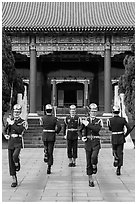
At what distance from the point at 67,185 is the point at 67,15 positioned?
15.1 m

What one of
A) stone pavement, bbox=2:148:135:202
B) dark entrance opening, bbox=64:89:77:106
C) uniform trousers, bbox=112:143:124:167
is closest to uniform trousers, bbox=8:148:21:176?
stone pavement, bbox=2:148:135:202

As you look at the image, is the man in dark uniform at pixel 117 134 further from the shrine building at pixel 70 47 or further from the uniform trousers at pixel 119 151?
the shrine building at pixel 70 47

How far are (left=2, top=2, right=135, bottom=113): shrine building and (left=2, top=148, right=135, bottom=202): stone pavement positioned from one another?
982 cm

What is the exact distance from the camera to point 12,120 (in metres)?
6.05

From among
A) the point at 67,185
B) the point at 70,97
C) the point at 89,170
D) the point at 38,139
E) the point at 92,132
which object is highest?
the point at 70,97

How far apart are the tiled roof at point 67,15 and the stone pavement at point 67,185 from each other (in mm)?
10266

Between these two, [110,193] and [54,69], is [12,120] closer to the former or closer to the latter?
[110,193]

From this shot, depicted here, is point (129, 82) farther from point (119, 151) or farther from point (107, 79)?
point (119, 151)

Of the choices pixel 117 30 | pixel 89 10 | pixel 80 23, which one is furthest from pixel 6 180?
pixel 89 10

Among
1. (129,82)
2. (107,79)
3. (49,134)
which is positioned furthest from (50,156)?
(107,79)

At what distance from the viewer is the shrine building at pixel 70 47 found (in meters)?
17.0

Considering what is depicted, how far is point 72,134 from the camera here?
7.98 meters

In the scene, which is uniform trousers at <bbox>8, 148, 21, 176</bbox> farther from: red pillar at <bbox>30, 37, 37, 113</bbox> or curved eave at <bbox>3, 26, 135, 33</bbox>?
curved eave at <bbox>3, 26, 135, 33</bbox>

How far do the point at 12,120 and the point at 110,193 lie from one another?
215cm
